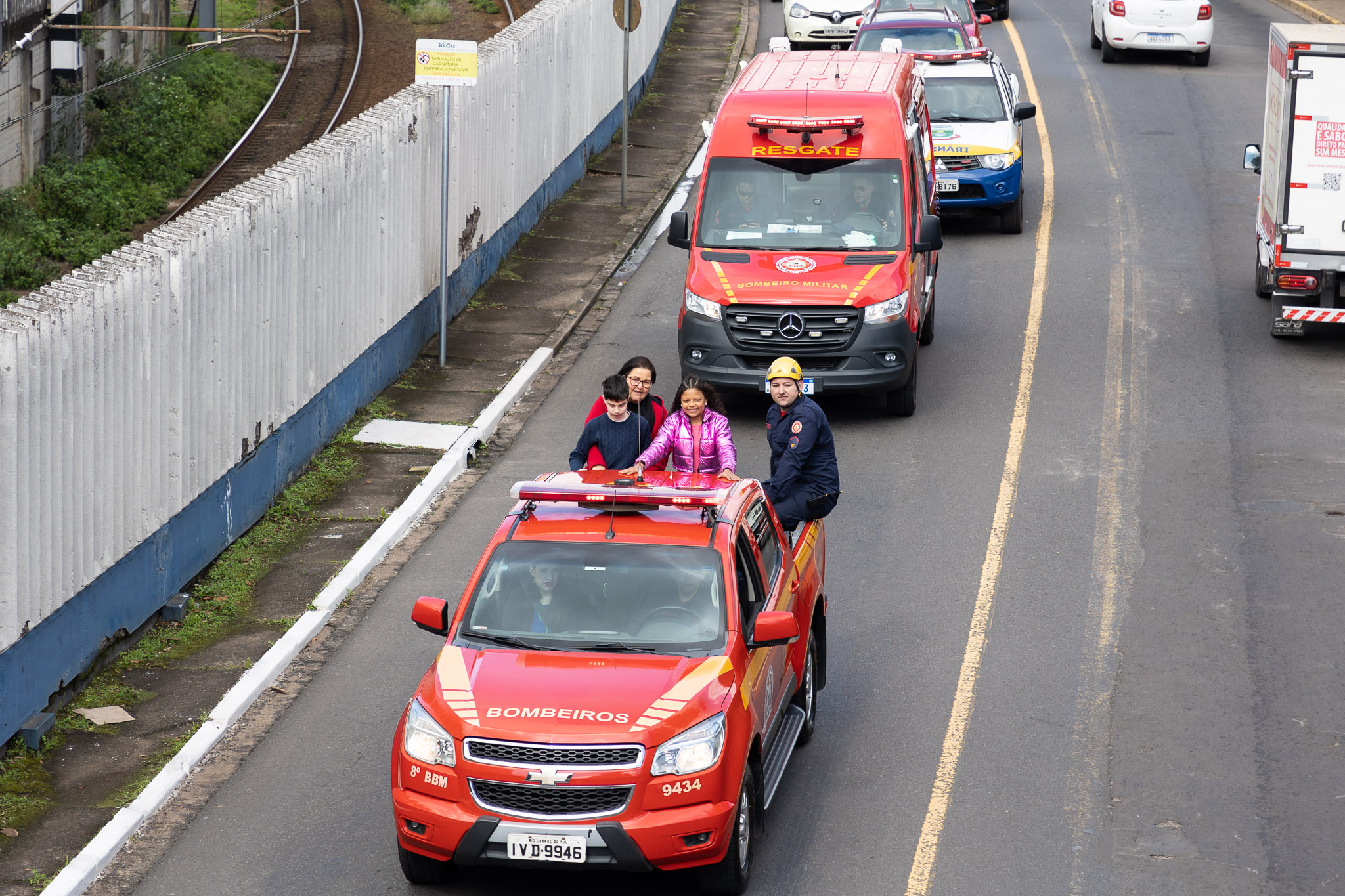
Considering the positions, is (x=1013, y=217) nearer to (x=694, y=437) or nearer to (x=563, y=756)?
(x=694, y=437)

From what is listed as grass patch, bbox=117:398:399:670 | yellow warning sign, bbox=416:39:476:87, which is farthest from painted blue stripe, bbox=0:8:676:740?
yellow warning sign, bbox=416:39:476:87

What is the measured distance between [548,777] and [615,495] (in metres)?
1.71

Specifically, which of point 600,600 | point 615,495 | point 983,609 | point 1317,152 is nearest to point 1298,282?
point 1317,152

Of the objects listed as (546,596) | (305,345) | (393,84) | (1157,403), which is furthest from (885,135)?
(393,84)

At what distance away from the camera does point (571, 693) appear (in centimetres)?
777

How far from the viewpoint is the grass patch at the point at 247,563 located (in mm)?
11227

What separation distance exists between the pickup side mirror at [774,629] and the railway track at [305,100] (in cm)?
1881

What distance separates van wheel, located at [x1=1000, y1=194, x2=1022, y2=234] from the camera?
21.9 m

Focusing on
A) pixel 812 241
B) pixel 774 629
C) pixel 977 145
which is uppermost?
pixel 977 145

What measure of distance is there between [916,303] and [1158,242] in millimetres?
6674

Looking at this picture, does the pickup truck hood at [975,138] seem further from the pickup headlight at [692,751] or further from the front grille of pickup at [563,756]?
the front grille of pickup at [563,756]

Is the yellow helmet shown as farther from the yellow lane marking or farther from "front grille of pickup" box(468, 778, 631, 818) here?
"front grille of pickup" box(468, 778, 631, 818)

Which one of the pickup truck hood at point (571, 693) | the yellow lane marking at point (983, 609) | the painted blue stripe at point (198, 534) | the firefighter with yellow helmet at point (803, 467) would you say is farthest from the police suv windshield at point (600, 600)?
the painted blue stripe at point (198, 534)

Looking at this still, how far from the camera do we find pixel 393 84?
109 ft
